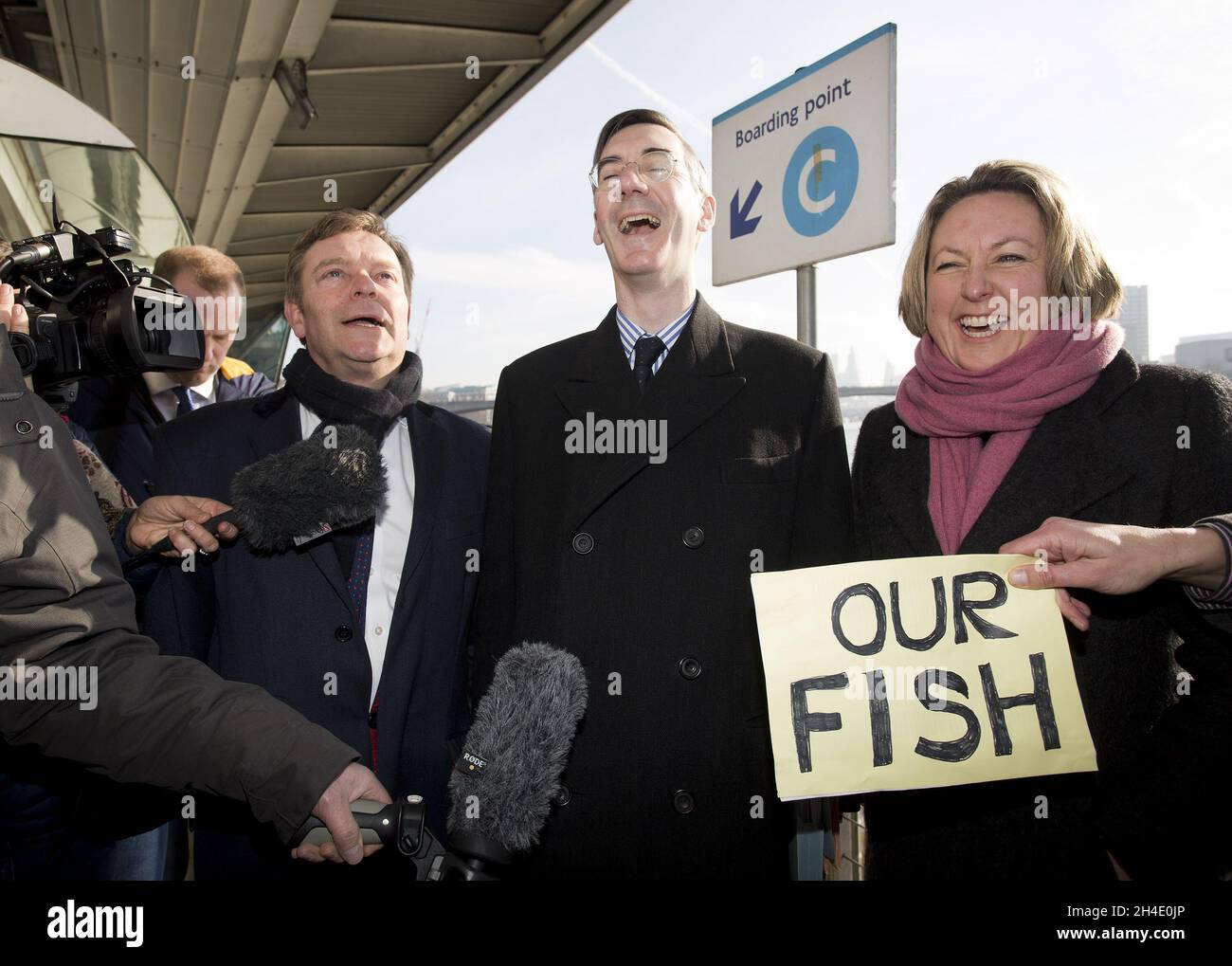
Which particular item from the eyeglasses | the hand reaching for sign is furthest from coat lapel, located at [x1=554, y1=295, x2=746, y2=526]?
the hand reaching for sign

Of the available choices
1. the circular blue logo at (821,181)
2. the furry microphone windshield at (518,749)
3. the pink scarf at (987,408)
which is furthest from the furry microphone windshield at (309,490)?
the circular blue logo at (821,181)

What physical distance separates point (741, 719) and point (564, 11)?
5927mm

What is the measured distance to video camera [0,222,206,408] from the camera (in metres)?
Answer: 1.84

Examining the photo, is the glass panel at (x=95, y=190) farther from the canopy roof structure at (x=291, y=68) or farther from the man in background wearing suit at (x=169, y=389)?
the canopy roof structure at (x=291, y=68)

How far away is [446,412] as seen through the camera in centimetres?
231

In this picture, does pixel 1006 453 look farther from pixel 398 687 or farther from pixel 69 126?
pixel 69 126

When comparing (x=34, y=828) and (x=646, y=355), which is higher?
(x=646, y=355)

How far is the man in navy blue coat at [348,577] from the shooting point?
192 centimetres

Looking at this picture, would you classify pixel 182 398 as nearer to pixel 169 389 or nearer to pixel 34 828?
pixel 169 389

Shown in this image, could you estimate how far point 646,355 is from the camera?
1.99 meters

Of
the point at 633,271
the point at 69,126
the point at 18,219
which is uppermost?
the point at 69,126

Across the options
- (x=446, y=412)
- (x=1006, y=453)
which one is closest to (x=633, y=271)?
(x=446, y=412)

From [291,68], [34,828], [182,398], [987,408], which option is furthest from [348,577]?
[291,68]

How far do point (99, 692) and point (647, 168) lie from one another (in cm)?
156
